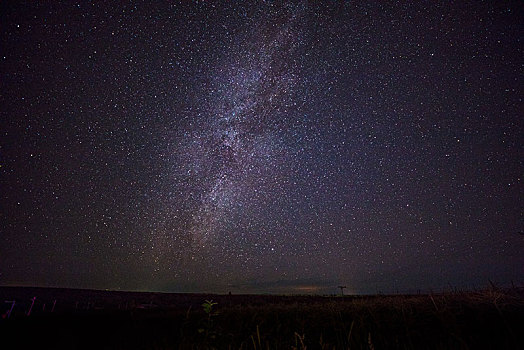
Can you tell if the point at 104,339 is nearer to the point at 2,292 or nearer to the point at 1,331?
the point at 1,331

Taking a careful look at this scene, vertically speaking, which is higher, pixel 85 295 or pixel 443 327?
pixel 85 295

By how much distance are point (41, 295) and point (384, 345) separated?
98745 mm

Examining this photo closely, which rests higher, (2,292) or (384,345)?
(2,292)

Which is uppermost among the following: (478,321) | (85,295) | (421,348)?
(85,295)

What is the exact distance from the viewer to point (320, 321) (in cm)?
1033

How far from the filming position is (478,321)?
6566 mm

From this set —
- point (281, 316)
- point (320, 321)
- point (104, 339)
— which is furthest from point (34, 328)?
point (320, 321)

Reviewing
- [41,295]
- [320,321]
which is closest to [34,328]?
[320,321]

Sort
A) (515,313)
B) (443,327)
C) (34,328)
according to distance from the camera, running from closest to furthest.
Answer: (443,327)
(515,313)
(34,328)

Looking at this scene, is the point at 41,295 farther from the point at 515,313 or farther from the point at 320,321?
the point at 515,313

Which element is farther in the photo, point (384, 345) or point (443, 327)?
point (443, 327)

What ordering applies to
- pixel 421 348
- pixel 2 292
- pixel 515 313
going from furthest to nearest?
pixel 2 292 < pixel 515 313 < pixel 421 348

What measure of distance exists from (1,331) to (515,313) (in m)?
18.3

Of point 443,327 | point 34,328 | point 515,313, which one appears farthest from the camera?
point 34,328
